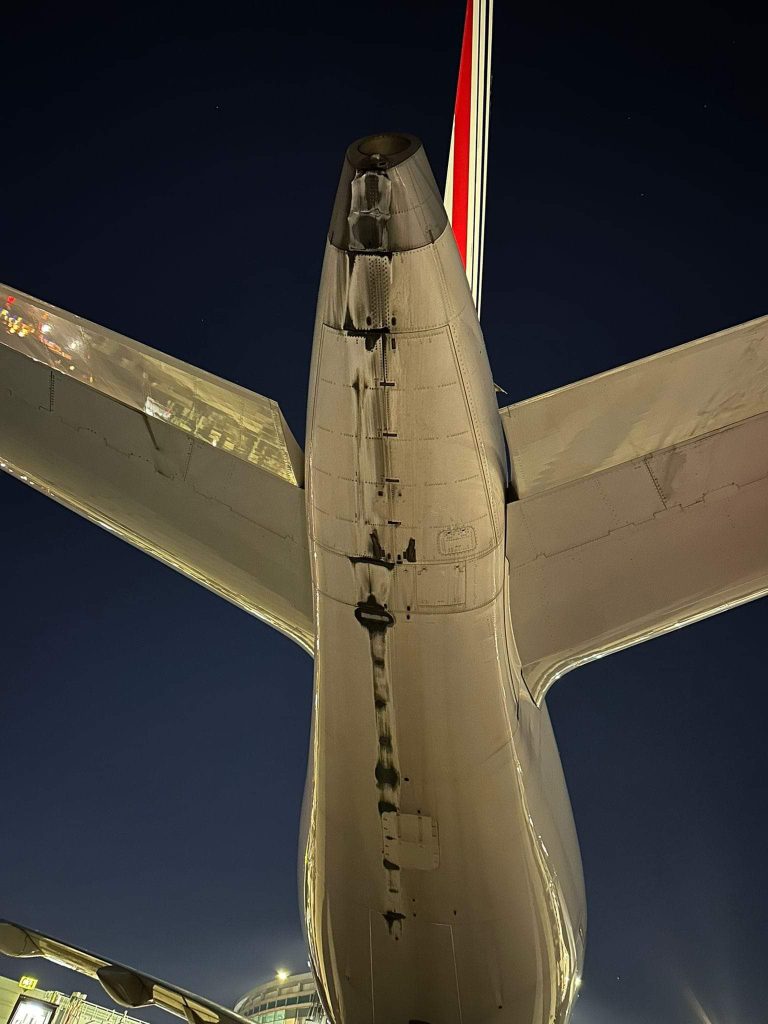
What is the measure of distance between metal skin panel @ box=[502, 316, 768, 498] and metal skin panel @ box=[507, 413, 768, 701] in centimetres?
20

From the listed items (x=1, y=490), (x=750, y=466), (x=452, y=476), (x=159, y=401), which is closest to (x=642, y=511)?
(x=750, y=466)

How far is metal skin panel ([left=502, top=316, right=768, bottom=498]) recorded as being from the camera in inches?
194

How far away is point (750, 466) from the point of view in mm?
5500

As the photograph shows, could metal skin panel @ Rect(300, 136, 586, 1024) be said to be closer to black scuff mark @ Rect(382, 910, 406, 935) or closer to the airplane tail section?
black scuff mark @ Rect(382, 910, 406, 935)

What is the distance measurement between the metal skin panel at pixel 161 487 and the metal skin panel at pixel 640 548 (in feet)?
4.78

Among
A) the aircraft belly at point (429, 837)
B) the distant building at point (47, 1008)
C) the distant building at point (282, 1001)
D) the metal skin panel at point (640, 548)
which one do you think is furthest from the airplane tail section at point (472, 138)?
the distant building at point (282, 1001)

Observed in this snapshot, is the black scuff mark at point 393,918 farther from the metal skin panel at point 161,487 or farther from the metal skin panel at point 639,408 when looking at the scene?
the metal skin panel at point 639,408

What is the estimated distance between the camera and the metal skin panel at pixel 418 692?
4.42 metres

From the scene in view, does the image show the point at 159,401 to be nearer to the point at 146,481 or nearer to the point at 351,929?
the point at 146,481

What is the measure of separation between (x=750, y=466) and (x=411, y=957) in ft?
12.1

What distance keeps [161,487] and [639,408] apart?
2.96m

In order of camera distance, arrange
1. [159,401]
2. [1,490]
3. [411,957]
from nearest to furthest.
→ [159,401], [411,957], [1,490]

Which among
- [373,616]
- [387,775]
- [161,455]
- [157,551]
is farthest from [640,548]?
[157,551]

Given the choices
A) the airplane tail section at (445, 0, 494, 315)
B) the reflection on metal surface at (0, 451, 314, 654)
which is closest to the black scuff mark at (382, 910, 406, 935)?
the reflection on metal surface at (0, 451, 314, 654)
